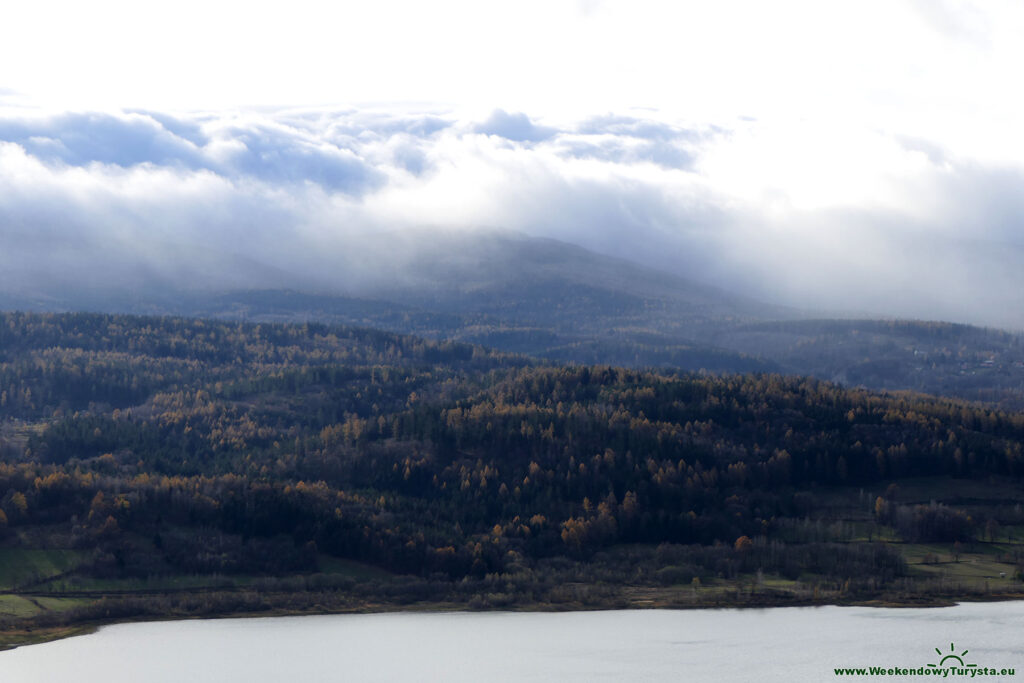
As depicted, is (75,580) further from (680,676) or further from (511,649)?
(680,676)

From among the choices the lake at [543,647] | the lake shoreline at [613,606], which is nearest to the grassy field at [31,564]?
the lake shoreline at [613,606]

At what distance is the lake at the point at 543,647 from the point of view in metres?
134

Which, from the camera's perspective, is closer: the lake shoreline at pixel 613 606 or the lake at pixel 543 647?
the lake at pixel 543 647

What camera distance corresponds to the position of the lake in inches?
5285

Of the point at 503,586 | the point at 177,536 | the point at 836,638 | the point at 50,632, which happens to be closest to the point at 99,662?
the point at 50,632

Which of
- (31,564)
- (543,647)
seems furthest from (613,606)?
(31,564)

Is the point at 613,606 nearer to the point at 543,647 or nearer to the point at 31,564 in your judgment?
the point at 543,647

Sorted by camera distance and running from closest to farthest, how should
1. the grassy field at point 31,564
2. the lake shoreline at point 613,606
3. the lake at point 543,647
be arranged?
the lake at point 543,647, the lake shoreline at point 613,606, the grassy field at point 31,564

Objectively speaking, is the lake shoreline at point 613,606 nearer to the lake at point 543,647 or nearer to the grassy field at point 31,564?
the lake at point 543,647

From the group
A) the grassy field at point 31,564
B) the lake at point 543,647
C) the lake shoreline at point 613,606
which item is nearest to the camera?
the lake at point 543,647

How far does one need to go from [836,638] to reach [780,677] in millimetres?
18666

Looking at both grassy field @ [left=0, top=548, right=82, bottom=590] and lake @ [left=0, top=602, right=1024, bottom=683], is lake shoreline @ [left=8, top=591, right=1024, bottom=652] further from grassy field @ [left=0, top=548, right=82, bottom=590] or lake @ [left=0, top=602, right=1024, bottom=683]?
grassy field @ [left=0, top=548, right=82, bottom=590]

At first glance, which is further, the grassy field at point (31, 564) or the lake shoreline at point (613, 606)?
the grassy field at point (31, 564)

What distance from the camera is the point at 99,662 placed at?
139500 millimetres
